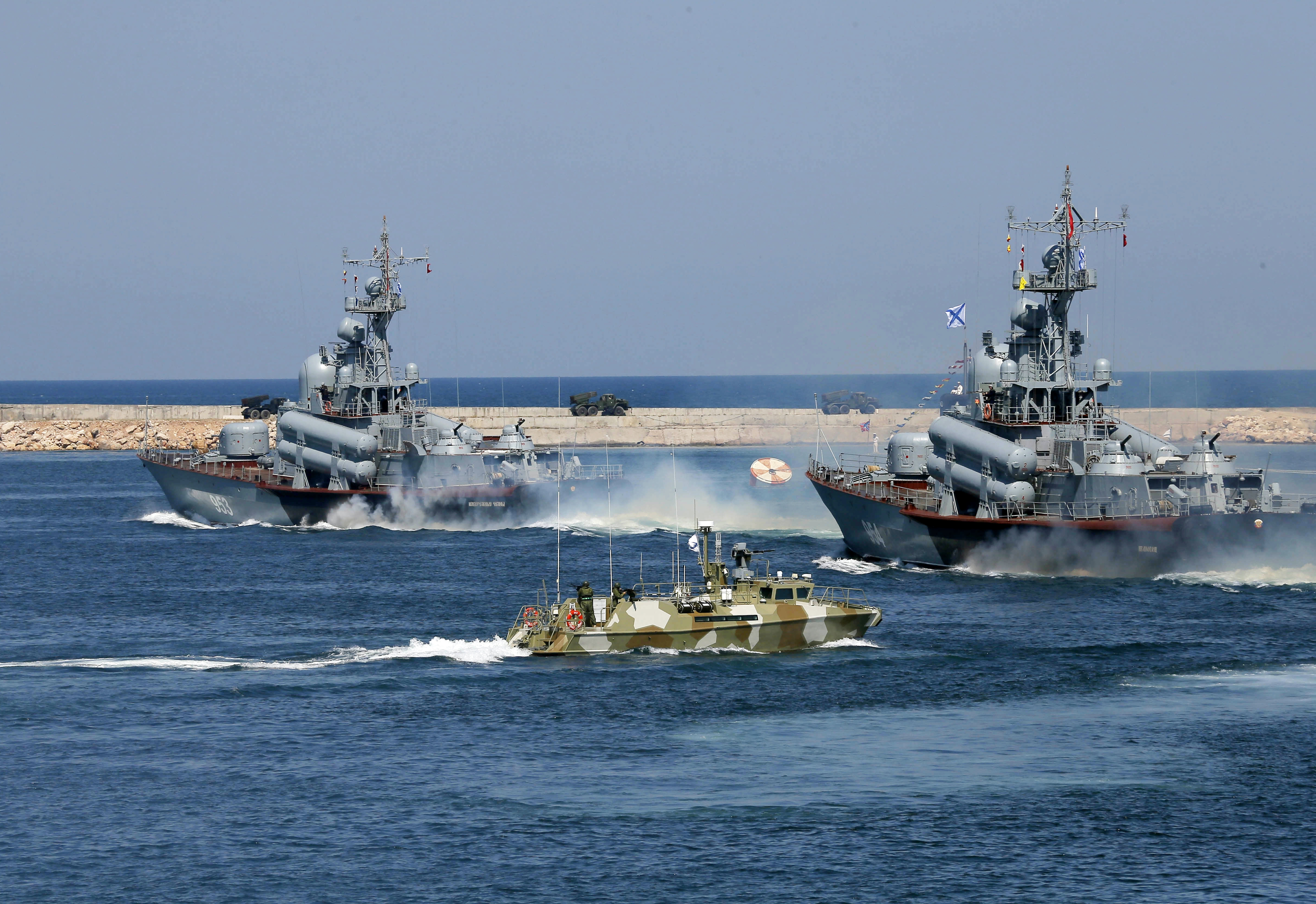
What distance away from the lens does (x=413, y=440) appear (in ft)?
302

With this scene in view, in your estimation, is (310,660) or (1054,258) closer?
(310,660)

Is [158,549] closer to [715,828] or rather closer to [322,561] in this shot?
[322,561]

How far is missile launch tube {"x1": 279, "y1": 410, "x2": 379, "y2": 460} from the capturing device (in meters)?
90.3

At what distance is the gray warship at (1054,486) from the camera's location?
63.4 m

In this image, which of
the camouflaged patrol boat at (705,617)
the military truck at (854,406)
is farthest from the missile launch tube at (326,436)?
the military truck at (854,406)

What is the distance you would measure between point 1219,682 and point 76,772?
32.4m

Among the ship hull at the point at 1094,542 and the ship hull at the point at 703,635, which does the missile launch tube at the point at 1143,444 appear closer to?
the ship hull at the point at 1094,542

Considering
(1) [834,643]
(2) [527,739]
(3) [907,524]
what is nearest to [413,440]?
(3) [907,524]

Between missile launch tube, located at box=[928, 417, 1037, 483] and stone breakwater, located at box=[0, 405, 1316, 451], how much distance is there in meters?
88.0

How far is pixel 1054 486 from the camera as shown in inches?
2665

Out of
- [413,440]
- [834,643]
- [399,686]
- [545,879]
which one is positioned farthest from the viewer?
[413,440]

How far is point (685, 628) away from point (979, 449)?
81.6 feet

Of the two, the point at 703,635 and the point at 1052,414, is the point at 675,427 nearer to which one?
the point at 1052,414

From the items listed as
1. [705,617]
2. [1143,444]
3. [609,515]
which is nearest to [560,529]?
[609,515]
